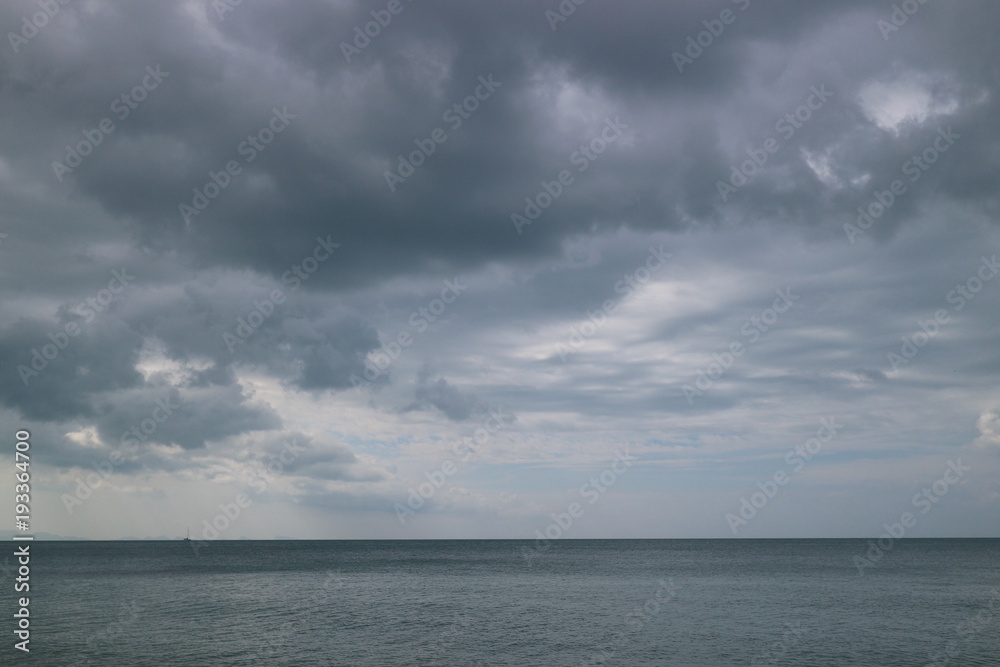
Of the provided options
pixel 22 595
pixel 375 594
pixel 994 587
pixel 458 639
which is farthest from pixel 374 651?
pixel 994 587

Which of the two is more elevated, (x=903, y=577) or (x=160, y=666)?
(x=160, y=666)

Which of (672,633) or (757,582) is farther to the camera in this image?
(757,582)

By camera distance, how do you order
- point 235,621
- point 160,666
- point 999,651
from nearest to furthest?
point 160,666, point 999,651, point 235,621

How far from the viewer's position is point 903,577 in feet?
352

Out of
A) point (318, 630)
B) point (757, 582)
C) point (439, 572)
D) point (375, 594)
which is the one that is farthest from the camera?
point (439, 572)

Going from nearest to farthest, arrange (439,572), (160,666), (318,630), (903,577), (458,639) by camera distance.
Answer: (160,666) < (458,639) < (318,630) < (903,577) < (439,572)

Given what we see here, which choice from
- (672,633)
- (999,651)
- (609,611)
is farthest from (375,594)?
(999,651)

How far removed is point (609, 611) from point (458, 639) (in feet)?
69.7

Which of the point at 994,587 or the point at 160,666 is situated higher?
the point at 160,666

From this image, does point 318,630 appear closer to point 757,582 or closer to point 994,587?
point 757,582

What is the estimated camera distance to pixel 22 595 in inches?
3209

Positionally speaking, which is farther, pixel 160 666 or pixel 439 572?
pixel 439 572

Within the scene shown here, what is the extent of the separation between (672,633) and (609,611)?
1392cm

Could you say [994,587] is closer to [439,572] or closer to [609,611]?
[609,611]
